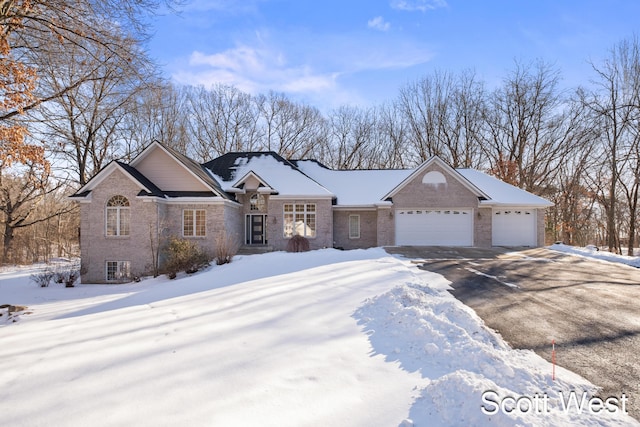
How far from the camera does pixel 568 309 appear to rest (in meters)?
7.12

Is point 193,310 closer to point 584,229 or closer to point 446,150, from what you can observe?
point 446,150

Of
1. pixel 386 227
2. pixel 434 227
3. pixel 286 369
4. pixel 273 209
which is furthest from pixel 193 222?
pixel 286 369

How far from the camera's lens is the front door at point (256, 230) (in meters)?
21.0

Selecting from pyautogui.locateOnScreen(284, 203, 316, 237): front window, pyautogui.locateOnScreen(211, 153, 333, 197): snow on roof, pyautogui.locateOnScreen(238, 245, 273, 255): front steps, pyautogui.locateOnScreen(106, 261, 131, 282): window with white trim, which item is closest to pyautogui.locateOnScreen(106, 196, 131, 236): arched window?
pyautogui.locateOnScreen(106, 261, 131, 282): window with white trim

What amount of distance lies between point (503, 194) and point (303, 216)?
12.4m

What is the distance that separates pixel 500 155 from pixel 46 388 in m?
36.1

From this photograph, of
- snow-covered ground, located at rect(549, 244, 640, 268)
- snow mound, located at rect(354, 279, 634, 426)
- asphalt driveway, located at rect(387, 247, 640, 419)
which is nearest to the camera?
snow mound, located at rect(354, 279, 634, 426)

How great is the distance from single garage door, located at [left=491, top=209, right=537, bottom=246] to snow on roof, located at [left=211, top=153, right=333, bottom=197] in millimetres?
10210

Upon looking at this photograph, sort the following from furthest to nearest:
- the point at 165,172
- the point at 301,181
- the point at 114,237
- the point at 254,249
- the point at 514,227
Result: the point at 301,181, the point at 514,227, the point at 254,249, the point at 165,172, the point at 114,237

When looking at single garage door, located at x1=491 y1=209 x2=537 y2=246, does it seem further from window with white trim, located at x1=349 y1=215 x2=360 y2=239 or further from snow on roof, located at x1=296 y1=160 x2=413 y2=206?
window with white trim, located at x1=349 y1=215 x2=360 y2=239

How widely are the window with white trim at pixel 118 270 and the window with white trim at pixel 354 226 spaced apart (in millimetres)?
12140

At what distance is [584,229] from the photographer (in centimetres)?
3497

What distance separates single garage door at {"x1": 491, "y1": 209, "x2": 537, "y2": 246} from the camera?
20.2 meters

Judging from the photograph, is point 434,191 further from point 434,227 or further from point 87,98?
point 87,98
